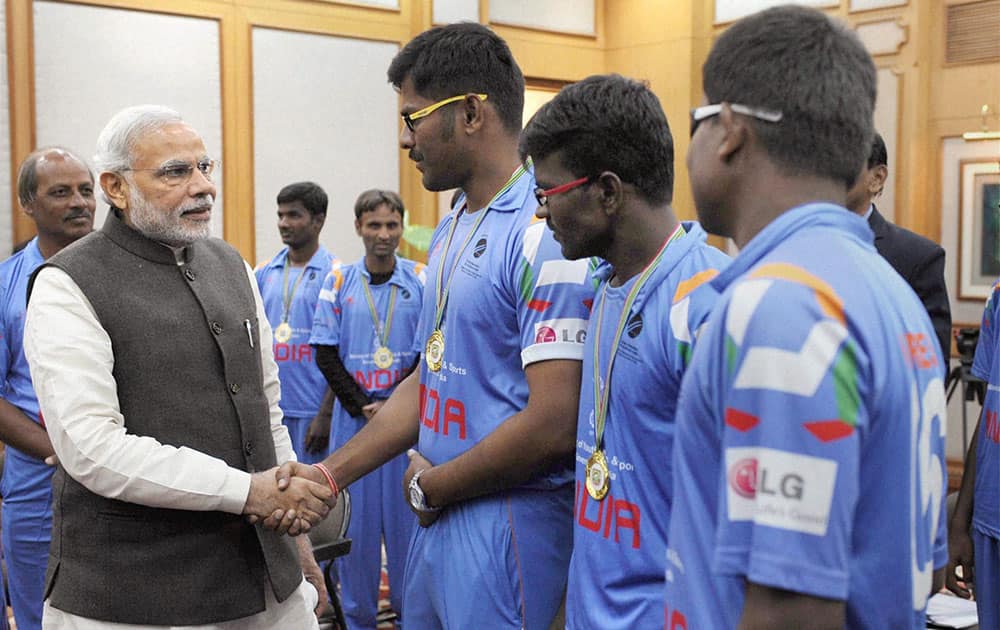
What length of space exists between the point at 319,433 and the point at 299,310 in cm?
68

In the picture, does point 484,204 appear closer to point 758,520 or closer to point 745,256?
point 745,256

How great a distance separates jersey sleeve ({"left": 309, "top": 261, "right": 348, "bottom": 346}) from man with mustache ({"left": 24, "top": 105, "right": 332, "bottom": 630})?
258cm

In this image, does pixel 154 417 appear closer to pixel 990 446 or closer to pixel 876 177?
pixel 990 446

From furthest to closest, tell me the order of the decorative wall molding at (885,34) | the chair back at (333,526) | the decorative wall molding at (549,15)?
the decorative wall molding at (549,15) < the decorative wall molding at (885,34) < the chair back at (333,526)

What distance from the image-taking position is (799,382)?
0.99m

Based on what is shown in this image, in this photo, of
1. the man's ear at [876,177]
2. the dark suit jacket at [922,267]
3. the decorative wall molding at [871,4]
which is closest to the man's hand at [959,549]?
the dark suit jacket at [922,267]

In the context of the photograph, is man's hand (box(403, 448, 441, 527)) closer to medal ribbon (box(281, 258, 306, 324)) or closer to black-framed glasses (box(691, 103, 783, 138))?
black-framed glasses (box(691, 103, 783, 138))

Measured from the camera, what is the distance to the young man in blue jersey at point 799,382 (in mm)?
1001

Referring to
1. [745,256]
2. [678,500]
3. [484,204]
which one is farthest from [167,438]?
[745,256]

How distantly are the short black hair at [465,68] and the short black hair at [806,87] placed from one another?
1.11 meters

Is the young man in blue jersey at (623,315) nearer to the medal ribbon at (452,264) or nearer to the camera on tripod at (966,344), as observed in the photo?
the medal ribbon at (452,264)

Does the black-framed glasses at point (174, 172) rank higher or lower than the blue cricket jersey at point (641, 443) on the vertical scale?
higher

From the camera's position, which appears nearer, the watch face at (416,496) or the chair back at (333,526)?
the watch face at (416,496)

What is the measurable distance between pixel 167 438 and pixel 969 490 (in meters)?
2.01
